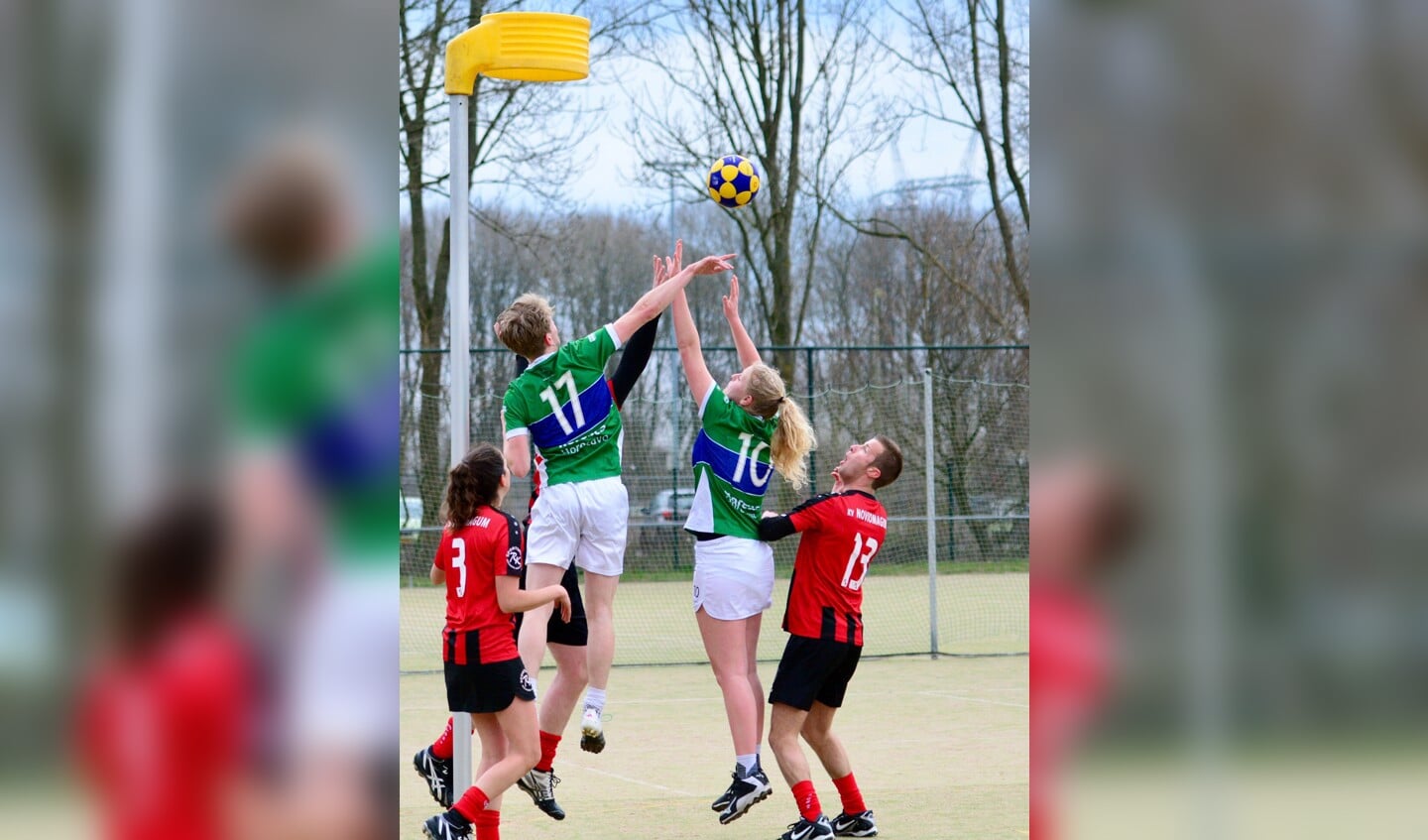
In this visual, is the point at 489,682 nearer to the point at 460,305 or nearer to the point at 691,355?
the point at 460,305

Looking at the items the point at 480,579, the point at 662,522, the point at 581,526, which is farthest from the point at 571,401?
the point at 662,522

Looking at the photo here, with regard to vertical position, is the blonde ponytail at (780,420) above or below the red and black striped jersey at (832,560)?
above

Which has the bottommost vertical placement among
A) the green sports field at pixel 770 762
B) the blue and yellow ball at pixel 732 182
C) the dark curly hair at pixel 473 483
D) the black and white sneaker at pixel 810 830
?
the green sports field at pixel 770 762

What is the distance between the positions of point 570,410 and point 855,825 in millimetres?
2171

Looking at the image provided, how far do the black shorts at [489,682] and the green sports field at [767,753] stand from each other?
46.8 inches

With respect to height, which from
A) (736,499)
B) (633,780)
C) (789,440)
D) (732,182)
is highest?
(732,182)

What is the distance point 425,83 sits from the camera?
74.7 ft

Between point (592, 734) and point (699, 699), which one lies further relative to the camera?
point (699, 699)

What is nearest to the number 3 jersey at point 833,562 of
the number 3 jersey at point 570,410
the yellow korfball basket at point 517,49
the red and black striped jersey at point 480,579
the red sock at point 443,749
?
the number 3 jersey at point 570,410

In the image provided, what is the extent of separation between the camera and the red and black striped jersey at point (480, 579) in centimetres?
558

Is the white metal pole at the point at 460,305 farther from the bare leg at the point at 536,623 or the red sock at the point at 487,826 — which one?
the bare leg at the point at 536,623

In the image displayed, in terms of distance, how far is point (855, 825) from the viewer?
6.47 m
